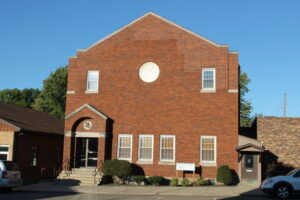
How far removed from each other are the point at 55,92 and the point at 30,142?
2684cm

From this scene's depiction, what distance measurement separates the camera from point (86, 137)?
27844mm

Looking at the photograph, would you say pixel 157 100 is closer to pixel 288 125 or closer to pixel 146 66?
pixel 146 66

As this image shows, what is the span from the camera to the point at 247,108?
2211 inches

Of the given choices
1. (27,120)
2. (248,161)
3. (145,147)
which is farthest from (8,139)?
(248,161)

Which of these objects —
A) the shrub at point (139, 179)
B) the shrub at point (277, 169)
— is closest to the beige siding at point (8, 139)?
the shrub at point (139, 179)

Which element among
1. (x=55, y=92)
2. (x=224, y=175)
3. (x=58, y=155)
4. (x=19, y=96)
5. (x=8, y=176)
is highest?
(x=19, y=96)

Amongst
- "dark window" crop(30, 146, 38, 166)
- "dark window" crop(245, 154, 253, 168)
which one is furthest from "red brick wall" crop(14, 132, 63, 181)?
"dark window" crop(245, 154, 253, 168)

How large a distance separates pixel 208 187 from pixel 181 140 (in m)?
4.15

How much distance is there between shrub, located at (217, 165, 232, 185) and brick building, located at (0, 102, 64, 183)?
12.5 metres

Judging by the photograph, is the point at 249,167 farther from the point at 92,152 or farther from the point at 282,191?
the point at 92,152

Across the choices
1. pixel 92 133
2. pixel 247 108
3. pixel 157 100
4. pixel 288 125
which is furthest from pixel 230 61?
pixel 247 108

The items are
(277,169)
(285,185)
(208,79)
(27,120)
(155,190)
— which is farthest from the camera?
(27,120)

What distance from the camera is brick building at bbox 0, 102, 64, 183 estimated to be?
26.0 metres

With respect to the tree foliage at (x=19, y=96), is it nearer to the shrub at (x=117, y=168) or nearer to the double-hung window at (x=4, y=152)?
the double-hung window at (x=4, y=152)
